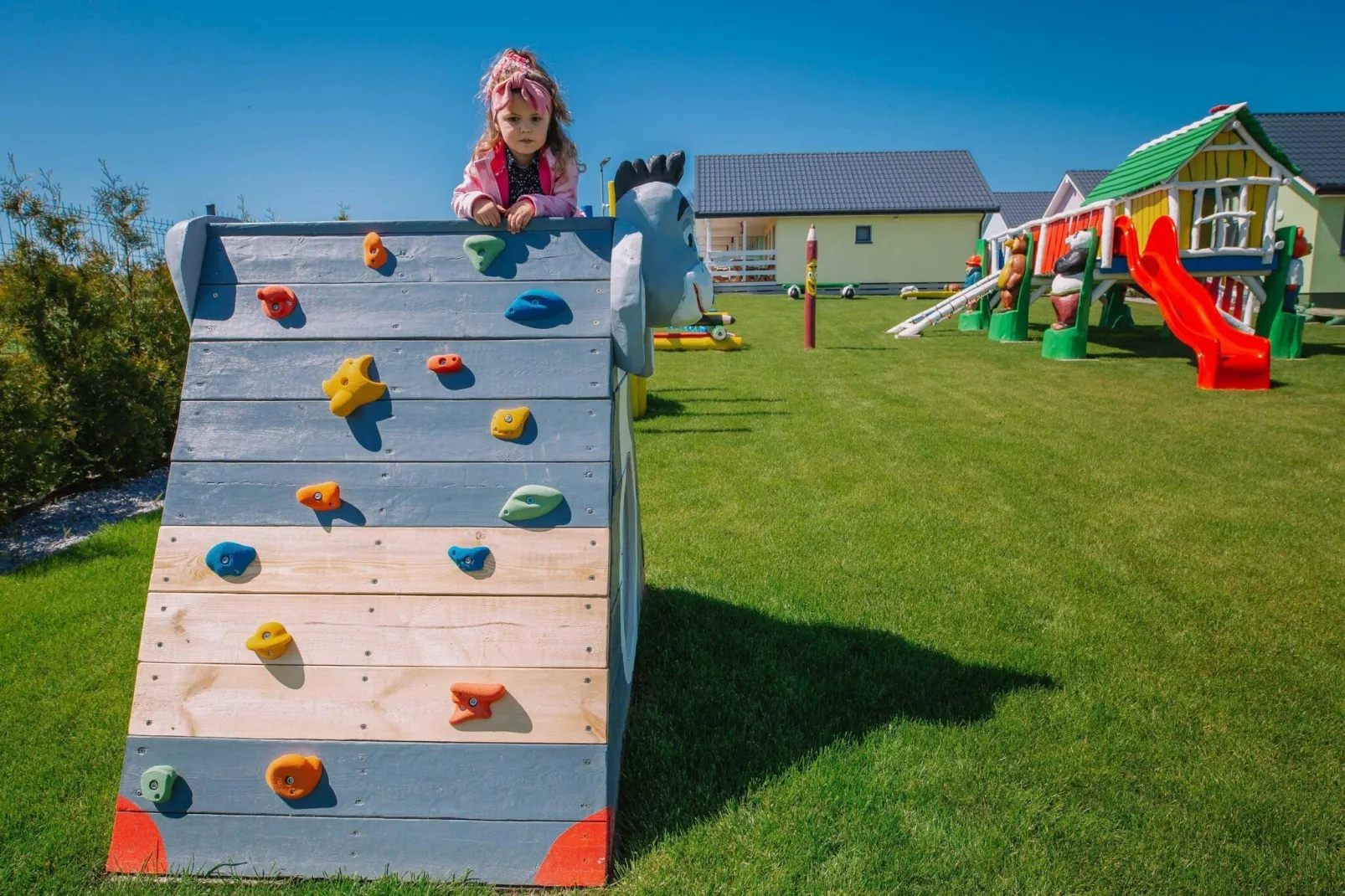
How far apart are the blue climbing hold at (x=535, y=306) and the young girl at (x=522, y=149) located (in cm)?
32

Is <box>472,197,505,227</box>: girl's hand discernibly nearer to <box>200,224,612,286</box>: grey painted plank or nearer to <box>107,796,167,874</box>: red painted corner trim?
<box>200,224,612,286</box>: grey painted plank

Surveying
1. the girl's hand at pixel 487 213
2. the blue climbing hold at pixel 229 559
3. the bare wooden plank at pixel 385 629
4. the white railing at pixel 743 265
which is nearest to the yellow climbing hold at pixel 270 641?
the bare wooden plank at pixel 385 629

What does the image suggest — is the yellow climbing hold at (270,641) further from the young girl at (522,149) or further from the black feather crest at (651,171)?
the black feather crest at (651,171)

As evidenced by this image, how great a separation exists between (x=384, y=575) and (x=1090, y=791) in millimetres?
2401

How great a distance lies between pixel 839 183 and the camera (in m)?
32.2

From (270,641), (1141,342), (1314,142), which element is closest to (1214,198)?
(1141,342)

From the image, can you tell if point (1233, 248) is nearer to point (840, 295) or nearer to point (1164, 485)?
point (1164, 485)

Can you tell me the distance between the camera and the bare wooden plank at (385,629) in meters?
2.37

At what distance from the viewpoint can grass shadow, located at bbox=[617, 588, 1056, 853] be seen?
273cm

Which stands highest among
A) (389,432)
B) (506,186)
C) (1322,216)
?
(1322,216)

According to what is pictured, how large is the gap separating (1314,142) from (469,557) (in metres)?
32.3

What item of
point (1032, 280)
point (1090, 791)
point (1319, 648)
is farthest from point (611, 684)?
point (1032, 280)

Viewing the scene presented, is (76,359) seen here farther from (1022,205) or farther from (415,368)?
(1022,205)

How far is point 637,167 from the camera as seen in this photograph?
2914 millimetres
